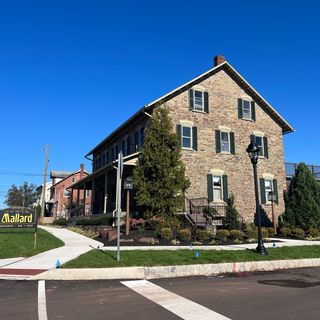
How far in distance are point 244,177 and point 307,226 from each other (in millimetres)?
5678

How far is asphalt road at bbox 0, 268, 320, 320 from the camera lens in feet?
18.5

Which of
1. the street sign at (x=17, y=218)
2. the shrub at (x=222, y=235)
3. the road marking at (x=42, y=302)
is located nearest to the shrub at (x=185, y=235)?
the shrub at (x=222, y=235)

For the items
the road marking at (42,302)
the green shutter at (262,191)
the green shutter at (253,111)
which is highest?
the green shutter at (253,111)

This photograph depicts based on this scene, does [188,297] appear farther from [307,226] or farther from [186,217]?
[307,226]

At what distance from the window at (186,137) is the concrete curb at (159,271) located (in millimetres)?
13464

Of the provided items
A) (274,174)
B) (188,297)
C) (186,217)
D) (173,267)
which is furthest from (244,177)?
(188,297)

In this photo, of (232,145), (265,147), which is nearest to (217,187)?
(232,145)

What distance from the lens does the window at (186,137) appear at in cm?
2405

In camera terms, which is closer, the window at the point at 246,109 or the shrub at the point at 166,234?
the shrub at the point at 166,234

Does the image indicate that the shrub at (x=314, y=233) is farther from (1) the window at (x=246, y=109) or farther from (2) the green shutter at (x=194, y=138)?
(1) the window at (x=246, y=109)

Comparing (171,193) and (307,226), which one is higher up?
(171,193)

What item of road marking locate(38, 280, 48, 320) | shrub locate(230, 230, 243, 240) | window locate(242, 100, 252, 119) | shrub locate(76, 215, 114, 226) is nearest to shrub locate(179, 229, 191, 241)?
shrub locate(230, 230, 243, 240)

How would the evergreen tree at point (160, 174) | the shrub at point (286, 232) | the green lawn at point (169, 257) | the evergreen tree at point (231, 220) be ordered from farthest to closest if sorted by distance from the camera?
the evergreen tree at point (231, 220)
the shrub at point (286, 232)
the evergreen tree at point (160, 174)
the green lawn at point (169, 257)

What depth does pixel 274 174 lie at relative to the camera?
27172 millimetres
